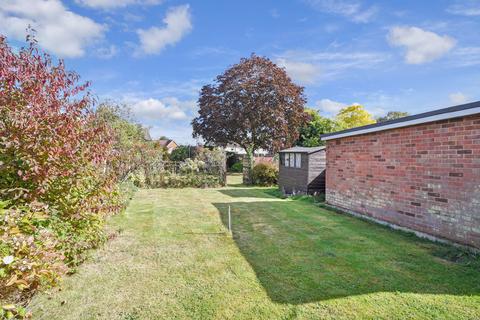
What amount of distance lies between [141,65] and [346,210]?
43.6ft

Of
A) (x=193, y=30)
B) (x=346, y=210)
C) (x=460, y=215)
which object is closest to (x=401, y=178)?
(x=460, y=215)

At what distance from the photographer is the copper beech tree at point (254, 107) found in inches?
853

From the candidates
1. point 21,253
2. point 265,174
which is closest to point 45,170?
point 21,253

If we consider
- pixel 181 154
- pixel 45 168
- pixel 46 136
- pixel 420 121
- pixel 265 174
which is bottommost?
pixel 265 174

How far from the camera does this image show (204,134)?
78.0 feet

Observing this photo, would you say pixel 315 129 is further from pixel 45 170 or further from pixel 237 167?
pixel 45 170

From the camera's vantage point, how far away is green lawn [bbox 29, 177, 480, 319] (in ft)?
10.2

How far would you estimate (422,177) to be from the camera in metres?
5.86

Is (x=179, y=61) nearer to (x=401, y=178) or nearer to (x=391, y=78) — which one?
(x=391, y=78)

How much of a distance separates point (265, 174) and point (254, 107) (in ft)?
22.1

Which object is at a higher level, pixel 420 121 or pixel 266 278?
pixel 420 121

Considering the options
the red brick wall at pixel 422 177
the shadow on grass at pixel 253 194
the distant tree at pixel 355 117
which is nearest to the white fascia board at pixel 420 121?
the red brick wall at pixel 422 177

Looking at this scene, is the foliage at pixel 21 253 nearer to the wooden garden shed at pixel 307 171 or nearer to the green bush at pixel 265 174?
the wooden garden shed at pixel 307 171

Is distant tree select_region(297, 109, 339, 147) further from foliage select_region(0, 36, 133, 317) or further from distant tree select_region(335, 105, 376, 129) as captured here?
foliage select_region(0, 36, 133, 317)
